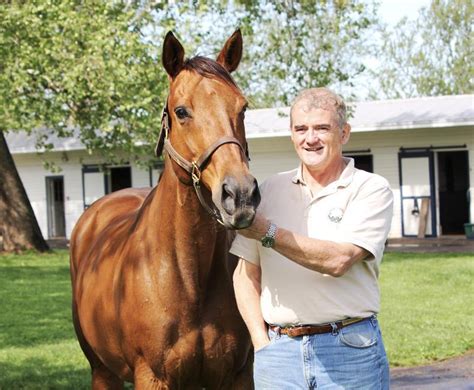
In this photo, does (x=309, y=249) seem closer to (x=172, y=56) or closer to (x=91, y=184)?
(x=172, y=56)

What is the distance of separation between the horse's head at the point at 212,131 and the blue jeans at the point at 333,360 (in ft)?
2.03

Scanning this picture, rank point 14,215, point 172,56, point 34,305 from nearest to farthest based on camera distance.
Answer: point 172,56 → point 34,305 → point 14,215

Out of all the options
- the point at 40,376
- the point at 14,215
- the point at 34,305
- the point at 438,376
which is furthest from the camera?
the point at 14,215

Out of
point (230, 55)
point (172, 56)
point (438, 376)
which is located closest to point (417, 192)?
point (438, 376)

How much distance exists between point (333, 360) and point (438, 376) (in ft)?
15.3

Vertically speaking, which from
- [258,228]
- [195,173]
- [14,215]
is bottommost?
[14,215]

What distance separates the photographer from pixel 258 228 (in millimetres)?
3164

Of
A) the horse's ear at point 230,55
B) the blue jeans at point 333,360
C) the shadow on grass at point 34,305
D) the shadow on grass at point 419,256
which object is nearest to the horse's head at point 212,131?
the horse's ear at point 230,55

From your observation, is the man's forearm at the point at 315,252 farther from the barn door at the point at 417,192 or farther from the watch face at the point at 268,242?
the barn door at the point at 417,192

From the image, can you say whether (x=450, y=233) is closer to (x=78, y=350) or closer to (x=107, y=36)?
(x=107, y=36)

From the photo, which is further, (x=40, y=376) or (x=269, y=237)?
(x=40, y=376)

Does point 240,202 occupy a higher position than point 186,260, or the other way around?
point 240,202

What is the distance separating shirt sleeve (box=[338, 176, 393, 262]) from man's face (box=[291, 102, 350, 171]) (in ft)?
0.63

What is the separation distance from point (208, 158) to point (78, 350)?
6.23 metres
